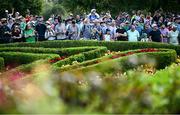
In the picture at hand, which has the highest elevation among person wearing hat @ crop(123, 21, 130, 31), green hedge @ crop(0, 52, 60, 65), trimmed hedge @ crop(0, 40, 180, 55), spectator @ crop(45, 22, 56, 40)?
person wearing hat @ crop(123, 21, 130, 31)

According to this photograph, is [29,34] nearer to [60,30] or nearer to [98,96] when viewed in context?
[60,30]

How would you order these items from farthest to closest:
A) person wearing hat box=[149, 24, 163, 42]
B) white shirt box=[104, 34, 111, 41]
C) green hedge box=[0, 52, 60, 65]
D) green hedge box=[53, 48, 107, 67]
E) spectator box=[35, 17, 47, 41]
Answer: white shirt box=[104, 34, 111, 41], spectator box=[35, 17, 47, 41], person wearing hat box=[149, 24, 163, 42], green hedge box=[0, 52, 60, 65], green hedge box=[53, 48, 107, 67]

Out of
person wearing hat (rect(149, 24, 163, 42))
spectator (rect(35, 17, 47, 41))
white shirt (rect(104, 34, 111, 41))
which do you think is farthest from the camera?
white shirt (rect(104, 34, 111, 41))

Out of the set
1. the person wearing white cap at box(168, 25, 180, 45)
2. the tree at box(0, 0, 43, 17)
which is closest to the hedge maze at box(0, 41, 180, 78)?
the person wearing white cap at box(168, 25, 180, 45)

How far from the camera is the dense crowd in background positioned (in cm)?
2238

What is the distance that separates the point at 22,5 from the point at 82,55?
15.3 metres

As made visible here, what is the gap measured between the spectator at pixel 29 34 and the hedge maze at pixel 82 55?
823 mm

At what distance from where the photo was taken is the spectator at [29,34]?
869 inches

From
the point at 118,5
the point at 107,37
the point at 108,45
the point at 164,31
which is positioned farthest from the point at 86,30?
the point at 118,5

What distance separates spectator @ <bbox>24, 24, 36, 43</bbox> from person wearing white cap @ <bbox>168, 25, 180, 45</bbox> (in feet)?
19.6

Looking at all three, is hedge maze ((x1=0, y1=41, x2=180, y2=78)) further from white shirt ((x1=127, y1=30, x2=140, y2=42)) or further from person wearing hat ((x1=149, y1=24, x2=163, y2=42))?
person wearing hat ((x1=149, y1=24, x2=163, y2=42))

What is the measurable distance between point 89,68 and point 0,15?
16.8 m

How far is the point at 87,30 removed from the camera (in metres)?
23.2

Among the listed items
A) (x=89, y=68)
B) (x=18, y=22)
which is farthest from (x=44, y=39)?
(x=89, y=68)
